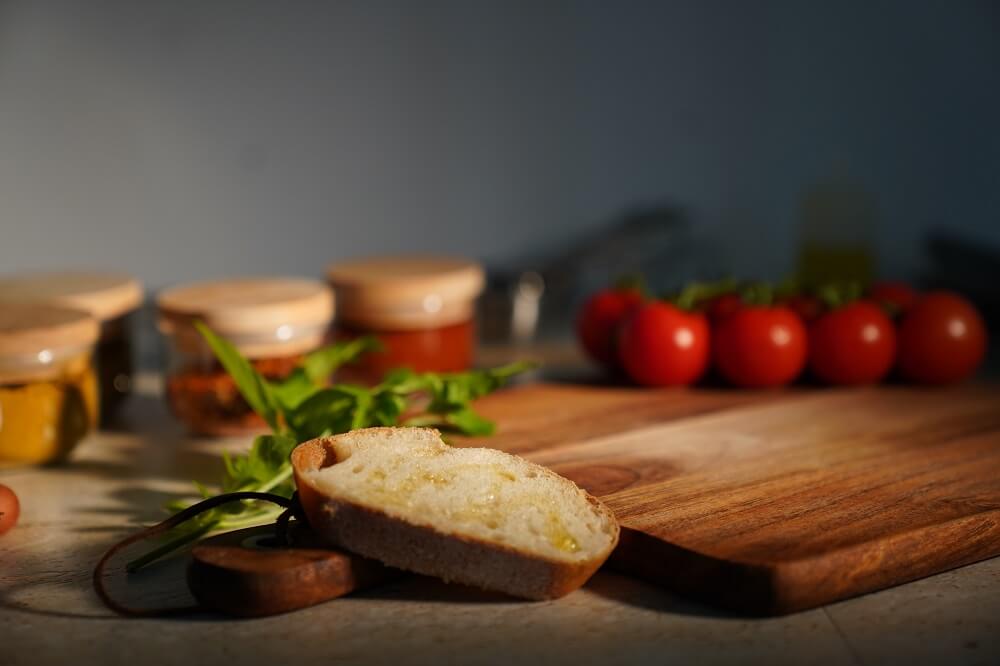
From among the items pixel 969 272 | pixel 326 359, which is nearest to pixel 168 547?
pixel 326 359

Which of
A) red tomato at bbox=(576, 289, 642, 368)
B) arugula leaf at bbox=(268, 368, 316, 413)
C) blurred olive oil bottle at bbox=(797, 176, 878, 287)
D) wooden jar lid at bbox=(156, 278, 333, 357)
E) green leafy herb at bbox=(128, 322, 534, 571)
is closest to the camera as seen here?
green leafy herb at bbox=(128, 322, 534, 571)

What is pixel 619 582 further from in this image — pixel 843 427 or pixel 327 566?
pixel 843 427

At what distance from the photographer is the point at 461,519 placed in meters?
0.96

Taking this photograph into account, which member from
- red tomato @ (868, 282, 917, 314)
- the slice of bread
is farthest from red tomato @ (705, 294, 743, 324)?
the slice of bread

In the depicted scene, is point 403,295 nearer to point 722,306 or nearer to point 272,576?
point 722,306

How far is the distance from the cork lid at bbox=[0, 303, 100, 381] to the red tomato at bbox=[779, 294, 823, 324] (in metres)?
0.95

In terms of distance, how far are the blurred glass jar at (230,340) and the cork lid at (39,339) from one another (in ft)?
0.39

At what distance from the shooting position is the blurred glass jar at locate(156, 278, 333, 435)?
1452 millimetres

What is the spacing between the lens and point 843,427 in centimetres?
141

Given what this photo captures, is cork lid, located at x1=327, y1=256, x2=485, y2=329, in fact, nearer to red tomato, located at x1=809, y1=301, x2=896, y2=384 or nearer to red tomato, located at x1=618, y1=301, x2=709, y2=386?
red tomato, located at x1=618, y1=301, x2=709, y2=386

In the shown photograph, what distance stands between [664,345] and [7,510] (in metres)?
0.87

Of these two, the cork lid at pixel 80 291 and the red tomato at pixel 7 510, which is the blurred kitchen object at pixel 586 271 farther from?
the red tomato at pixel 7 510

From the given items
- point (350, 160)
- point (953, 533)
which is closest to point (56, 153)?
point (350, 160)

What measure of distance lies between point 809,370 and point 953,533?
0.69m
